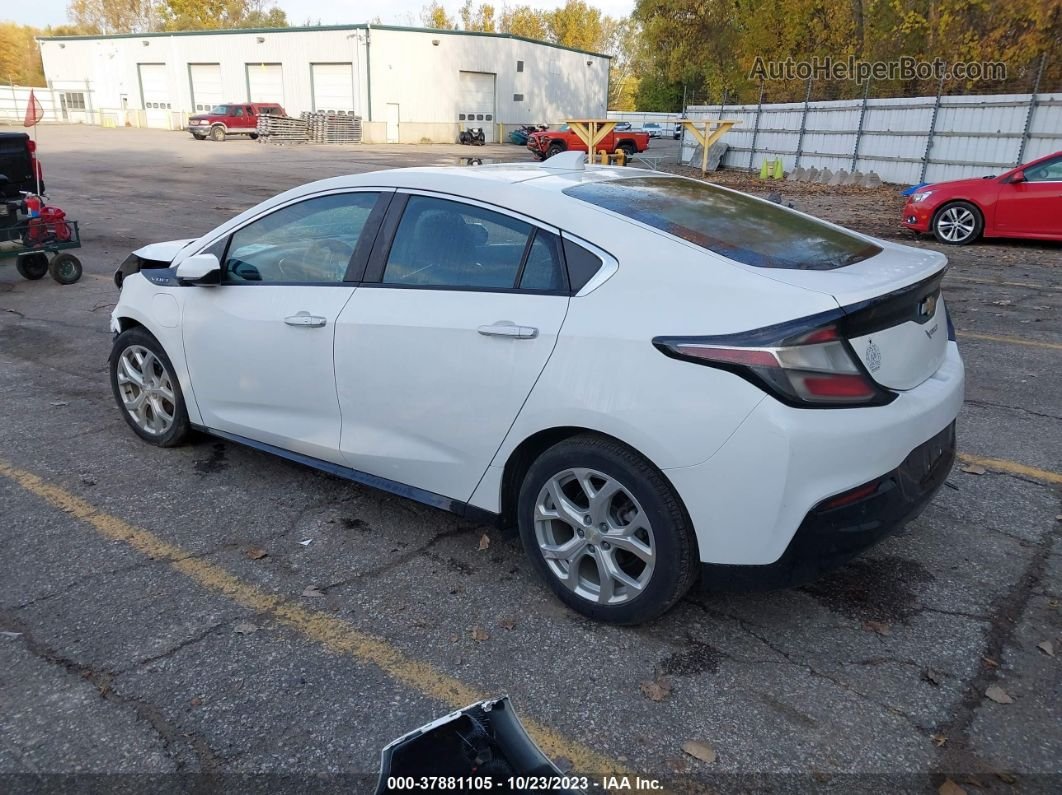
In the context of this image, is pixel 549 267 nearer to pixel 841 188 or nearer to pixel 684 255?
pixel 684 255

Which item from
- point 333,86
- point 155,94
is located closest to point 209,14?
point 155,94

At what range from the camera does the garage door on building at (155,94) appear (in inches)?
2131

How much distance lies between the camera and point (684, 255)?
2.85 m

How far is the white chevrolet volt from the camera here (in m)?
2.60

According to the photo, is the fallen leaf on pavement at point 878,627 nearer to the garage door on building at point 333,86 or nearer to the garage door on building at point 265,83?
the garage door on building at point 333,86

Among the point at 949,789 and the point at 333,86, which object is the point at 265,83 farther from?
the point at 949,789

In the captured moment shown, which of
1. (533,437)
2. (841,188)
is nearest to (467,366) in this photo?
(533,437)

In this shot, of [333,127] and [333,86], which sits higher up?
[333,86]

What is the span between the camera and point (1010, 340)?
23.2 feet

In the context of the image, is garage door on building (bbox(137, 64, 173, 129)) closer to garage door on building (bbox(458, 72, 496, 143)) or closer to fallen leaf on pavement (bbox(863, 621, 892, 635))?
garage door on building (bbox(458, 72, 496, 143))

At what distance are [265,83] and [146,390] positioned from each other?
51.9m

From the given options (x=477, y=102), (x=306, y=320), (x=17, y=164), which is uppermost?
(x=477, y=102)

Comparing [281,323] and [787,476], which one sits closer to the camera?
[787,476]

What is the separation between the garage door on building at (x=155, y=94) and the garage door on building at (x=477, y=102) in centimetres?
1983
